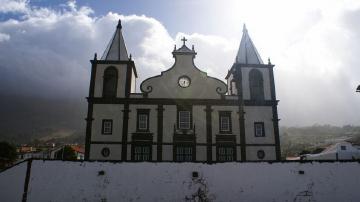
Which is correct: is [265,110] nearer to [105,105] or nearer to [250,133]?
[250,133]

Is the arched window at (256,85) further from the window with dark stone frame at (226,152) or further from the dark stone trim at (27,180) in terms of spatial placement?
the dark stone trim at (27,180)

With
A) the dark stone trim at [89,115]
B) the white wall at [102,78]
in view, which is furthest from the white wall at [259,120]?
the dark stone trim at [89,115]

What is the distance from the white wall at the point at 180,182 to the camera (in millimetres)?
18062

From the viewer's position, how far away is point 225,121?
29.3m

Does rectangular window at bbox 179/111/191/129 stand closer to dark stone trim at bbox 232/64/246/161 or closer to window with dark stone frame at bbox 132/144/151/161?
window with dark stone frame at bbox 132/144/151/161

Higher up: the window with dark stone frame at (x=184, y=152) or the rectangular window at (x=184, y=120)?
the rectangular window at (x=184, y=120)

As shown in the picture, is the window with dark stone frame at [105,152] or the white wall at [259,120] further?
the white wall at [259,120]

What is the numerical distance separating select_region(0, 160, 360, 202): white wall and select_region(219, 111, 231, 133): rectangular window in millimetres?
9762

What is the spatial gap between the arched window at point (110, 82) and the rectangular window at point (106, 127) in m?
2.26

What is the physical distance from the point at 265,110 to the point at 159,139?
956 centimetres

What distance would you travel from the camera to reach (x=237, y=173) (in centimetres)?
1909

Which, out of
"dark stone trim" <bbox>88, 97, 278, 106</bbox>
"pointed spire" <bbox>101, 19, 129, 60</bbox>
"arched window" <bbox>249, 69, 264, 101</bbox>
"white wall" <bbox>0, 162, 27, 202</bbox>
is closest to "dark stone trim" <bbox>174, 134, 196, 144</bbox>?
"dark stone trim" <bbox>88, 97, 278, 106</bbox>

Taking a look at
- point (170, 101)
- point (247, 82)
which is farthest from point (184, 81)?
point (247, 82)

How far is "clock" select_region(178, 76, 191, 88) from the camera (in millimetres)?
30056
